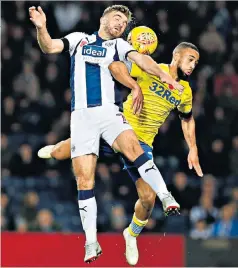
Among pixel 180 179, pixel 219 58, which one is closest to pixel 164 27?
pixel 219 58

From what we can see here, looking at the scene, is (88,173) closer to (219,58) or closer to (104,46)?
(104,46)

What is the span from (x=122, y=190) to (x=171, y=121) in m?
1.52

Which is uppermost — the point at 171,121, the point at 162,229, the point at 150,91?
the point at 150,91

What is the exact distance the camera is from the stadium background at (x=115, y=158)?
14391 millimetres

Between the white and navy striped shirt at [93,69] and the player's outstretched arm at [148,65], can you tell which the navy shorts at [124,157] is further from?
the player's outstretched arm at [148,65]

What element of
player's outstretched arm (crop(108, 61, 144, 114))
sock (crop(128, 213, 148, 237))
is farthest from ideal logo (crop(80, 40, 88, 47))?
sock (crop(128, 213, 148, 237))

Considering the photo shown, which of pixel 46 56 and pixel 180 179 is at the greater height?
pixel 46 56

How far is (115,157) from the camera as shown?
50.3 feet

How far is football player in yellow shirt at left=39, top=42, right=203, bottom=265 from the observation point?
9773 millimetres

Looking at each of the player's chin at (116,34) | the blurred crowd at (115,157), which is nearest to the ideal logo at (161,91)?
the player's chin at (116,34)

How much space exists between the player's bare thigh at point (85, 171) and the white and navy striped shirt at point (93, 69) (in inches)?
19.5

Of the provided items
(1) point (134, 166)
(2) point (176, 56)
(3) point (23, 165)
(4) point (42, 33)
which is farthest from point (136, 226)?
(3) point (23, 165)

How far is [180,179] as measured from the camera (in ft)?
47.9

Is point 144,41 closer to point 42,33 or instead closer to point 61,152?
point 42,33
